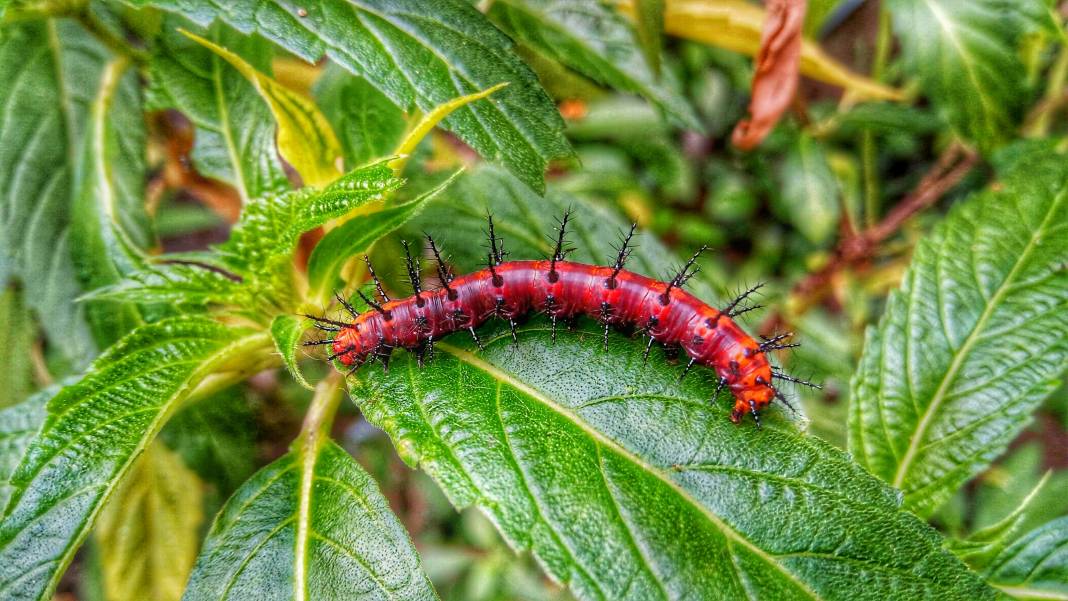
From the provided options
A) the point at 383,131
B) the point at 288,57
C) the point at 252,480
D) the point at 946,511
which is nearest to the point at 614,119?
the point at 288,57

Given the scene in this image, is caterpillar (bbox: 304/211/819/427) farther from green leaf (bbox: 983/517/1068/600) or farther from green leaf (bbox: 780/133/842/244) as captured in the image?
green leaf (bbox: 780/133/842/244)

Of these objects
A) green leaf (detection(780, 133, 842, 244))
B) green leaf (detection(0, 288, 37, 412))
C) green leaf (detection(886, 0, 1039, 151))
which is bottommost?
green leaf (detection(0, 288, 37, 412))

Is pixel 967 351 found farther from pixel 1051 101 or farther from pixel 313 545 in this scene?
pixel 1051 101

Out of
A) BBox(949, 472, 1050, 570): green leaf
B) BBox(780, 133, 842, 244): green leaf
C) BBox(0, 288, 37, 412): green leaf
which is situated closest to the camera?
BBox(949, 472, 1050, 570): green leaf

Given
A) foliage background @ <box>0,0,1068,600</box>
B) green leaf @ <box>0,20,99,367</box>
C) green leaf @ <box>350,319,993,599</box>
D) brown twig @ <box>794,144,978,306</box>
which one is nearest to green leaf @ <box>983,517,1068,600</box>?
foliage background @ <box>0,0,1068,600</box>

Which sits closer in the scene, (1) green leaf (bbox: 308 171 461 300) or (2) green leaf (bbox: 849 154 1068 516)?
(1) green leaf (bbox: 308 171 461 300)

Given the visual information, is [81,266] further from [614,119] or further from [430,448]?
[614,119]

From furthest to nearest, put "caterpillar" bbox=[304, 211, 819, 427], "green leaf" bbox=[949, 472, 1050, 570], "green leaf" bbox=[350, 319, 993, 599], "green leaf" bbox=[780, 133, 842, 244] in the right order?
"green leaf" bbox=[780, 133, 842, 244]
"caterpillar" bbox=[304, 211, 819, 427]
"green leaf" bbox=[949, 472, 1050, 570]
"green leaf" bbox=[350, 319, 993, 599]
